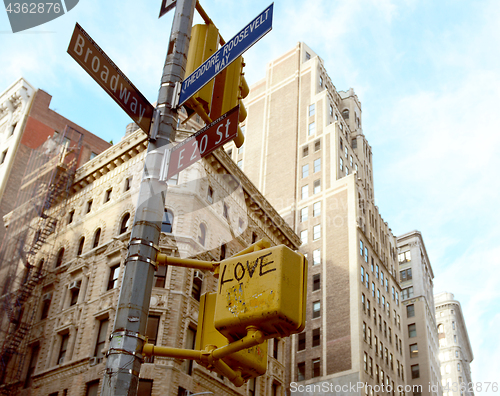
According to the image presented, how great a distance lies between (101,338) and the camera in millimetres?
32281

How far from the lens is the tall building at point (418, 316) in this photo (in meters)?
84.6

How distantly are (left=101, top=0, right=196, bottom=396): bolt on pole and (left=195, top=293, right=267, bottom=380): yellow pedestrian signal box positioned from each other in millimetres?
581

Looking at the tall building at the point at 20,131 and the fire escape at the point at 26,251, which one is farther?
the tall building at the point at 20,131

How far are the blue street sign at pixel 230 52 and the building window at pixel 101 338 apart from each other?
1085 inches

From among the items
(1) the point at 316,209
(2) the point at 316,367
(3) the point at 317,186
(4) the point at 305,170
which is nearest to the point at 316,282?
(2) the point at 316,367

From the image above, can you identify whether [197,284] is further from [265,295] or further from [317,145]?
[317,145]

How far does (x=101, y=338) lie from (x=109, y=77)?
1120 inches

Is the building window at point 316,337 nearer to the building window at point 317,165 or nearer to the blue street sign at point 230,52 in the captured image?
the building window at point 317,165

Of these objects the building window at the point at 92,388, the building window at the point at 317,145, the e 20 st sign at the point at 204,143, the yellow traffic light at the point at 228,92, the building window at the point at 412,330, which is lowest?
the e 20 st sign at the point at 204,143

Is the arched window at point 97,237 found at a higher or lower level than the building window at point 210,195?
lower

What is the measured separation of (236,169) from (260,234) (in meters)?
5.55

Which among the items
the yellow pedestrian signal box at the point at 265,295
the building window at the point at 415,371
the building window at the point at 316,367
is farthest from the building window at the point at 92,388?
the building window at the point at 415,371

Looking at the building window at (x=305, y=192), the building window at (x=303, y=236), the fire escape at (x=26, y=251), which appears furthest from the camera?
the building window at (x=305, y=192)

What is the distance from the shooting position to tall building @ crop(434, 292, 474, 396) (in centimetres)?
12638
